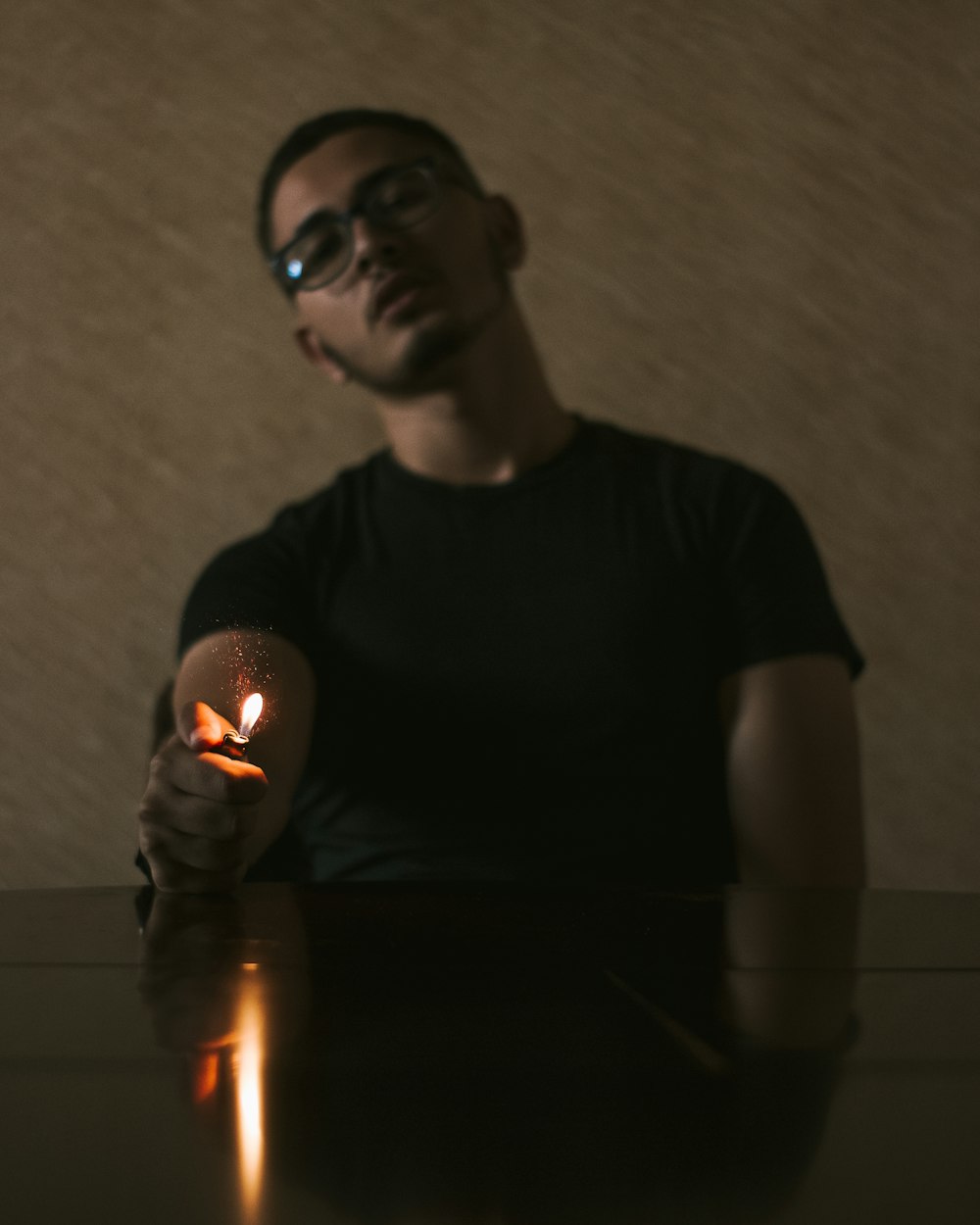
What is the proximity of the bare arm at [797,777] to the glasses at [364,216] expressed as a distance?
0.61 meters

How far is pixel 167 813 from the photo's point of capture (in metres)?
0.63

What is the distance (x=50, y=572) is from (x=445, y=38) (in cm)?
92

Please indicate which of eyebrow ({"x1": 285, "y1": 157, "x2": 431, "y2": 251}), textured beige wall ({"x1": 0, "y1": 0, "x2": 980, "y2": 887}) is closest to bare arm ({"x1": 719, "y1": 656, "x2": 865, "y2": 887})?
textured beige wall ({"x1": 0, "y1": 0, "x2": 980, "y2": 887})

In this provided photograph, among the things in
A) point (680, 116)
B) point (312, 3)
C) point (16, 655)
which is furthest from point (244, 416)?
point (680, 116)

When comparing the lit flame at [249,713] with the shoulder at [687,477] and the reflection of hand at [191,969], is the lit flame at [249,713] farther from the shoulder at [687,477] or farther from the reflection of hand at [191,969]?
the shoulder at [687,477]

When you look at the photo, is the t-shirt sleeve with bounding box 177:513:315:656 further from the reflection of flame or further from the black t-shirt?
the reflection of flame

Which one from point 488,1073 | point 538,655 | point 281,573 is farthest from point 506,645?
point 488,1073

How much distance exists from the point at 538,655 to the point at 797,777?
0.88ft

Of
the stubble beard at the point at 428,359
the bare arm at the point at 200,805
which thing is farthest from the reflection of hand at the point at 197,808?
the stubble beard at the point at 428,359

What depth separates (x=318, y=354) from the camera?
130cm

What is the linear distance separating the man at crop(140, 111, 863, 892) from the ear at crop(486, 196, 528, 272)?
0.10 m

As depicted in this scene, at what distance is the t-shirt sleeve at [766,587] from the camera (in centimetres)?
103

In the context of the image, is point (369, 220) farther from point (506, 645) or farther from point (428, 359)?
point (506, 645)

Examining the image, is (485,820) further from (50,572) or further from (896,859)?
(50,572)
